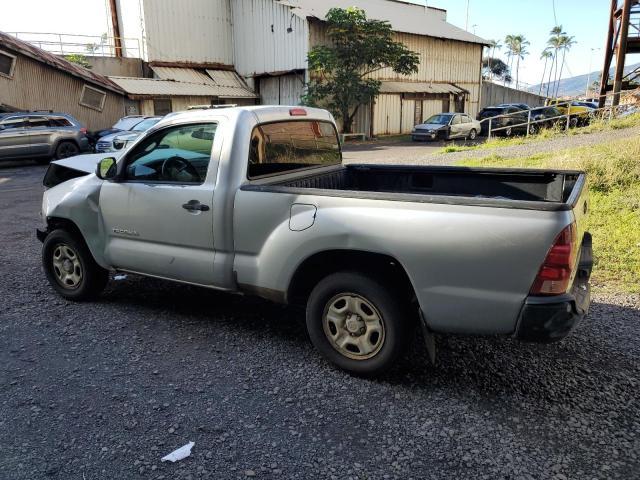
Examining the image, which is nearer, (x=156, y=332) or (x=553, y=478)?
(x=553, y=478)

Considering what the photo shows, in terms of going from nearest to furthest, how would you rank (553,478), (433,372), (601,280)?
(553,478) → (433,372) → (601,280)

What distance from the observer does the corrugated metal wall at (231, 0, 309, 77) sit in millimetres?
27953

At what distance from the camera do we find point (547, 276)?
293 cm

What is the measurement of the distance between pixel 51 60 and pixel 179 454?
83.7 ft

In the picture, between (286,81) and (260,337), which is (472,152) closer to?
(260,337)

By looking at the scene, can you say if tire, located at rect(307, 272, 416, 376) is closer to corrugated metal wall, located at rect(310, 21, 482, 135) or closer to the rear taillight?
the rear taillight

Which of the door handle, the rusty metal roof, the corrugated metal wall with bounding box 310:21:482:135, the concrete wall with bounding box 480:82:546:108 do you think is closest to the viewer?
the door handle

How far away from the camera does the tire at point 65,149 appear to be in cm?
1802

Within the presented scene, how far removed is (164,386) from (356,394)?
130 centimetres

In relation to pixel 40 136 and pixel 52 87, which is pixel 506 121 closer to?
pixel 40 136

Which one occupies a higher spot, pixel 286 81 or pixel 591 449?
pixel 286 81

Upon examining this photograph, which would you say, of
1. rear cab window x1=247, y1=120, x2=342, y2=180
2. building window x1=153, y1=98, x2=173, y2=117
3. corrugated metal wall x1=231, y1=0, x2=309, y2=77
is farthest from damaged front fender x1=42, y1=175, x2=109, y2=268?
corrugated metal wall x1=231, y1=0, x2=309, y2=77

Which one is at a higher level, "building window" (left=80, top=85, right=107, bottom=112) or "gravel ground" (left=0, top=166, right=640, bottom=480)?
"building window" (left=80, top=85, right=107, bottom=112)

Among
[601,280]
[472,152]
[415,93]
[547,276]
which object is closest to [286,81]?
[415,93]
